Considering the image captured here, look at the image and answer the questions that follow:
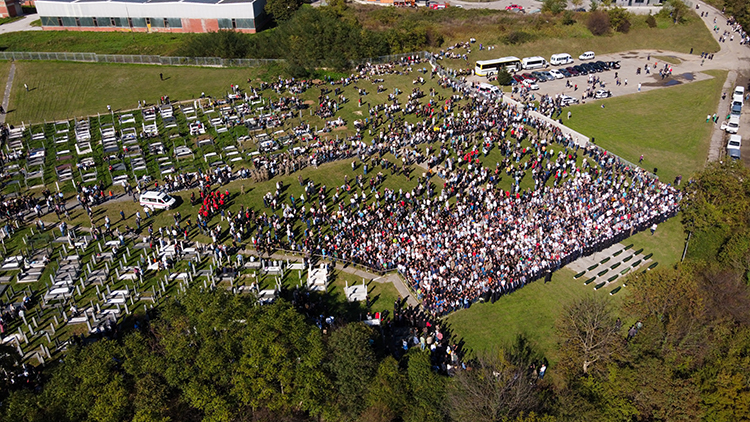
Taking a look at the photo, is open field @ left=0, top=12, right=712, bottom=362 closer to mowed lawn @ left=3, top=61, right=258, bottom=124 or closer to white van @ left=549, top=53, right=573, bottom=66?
mowed lawn @ left=3, top=61, right=258, bottom=124

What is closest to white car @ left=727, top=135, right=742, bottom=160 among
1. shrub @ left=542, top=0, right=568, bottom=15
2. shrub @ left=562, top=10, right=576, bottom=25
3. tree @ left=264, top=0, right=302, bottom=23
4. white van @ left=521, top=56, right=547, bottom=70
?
white van @ left=521, top=56, right=547, bottom=70

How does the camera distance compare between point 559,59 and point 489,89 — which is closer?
point 489,89

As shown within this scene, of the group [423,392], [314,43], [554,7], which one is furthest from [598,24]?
[423,392]

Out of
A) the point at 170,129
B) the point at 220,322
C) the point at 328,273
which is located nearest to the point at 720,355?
the point at 328,273

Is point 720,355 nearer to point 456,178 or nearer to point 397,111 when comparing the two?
point 456,178

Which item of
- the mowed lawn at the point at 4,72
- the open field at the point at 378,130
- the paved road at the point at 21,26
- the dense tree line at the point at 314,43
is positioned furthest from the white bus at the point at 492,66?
the paved road at the point at 21,26

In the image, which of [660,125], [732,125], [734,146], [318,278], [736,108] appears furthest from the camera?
[736,108]

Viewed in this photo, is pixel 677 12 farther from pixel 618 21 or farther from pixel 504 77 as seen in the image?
pixel 504 77
